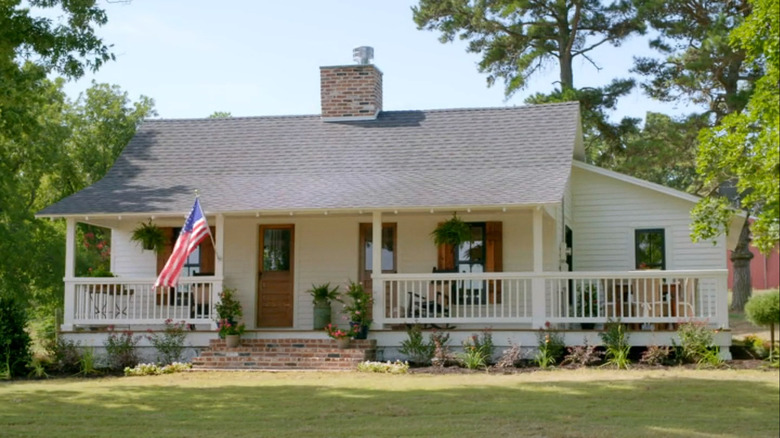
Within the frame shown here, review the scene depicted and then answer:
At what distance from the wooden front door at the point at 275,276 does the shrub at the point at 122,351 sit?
8.43ft

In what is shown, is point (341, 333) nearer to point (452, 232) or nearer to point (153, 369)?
point (452, 232)

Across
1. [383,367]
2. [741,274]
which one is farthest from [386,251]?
[741,274]

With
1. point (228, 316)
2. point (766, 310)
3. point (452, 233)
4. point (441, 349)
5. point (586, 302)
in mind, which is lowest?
point (441, 349)

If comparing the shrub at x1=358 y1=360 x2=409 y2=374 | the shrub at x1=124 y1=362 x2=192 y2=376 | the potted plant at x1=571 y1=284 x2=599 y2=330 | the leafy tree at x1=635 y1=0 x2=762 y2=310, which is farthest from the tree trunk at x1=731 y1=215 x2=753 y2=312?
the shrub at x1=124 y1=362 x2=192 y2=376

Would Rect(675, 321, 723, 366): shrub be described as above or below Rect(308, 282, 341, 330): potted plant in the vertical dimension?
below

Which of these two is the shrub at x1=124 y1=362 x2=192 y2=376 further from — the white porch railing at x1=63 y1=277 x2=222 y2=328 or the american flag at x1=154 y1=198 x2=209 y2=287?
the american flag at x1=154 y1=198 x2=209 y2=287

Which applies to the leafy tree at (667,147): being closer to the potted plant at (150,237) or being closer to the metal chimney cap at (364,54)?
the metal chimney cap at (364,54)

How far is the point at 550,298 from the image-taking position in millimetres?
17453

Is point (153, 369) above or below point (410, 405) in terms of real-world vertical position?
above

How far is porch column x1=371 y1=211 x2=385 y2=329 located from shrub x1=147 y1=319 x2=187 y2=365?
3347 mm

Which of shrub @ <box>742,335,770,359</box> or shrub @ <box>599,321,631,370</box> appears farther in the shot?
shrub @ <box>742,335,770,359</box>

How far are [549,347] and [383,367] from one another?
2720 mm

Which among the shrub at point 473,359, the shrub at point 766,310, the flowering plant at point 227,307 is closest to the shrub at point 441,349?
the shrub at point 473,359

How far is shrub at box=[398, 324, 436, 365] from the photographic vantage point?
16.6m
